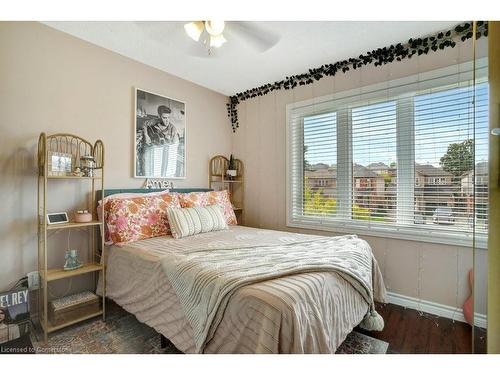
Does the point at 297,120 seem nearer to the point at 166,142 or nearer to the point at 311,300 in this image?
the point at 166,142

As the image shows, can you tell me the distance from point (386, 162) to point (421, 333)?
146cm

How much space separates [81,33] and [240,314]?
2.55 metres

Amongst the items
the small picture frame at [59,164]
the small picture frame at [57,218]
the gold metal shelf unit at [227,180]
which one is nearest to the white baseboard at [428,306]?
the gold metal shelf unit at [227,180]

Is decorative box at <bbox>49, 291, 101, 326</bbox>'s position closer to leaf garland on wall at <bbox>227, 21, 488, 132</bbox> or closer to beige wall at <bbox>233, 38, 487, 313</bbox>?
beige wall at <bbox>233, 38, 487, 313</bbox>

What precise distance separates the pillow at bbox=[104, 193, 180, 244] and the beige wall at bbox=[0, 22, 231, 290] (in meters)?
Answer: 0.37

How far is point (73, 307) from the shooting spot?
1930mm

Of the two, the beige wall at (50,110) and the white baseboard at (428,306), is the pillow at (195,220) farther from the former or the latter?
the white baseboard at (428,306)

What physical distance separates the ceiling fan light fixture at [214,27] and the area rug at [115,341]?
1.99 m

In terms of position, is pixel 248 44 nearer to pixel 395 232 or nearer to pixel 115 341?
pixel 395 232

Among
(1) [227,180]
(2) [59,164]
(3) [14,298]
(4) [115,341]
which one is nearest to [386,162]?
(1) [227,180]

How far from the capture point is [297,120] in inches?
121

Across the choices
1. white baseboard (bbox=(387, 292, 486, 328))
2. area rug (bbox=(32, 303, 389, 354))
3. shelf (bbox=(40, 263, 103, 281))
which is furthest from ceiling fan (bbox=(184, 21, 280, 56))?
white baseboard (bbox=(387, 292, 486, 328))

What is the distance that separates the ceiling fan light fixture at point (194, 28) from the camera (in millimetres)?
1444
